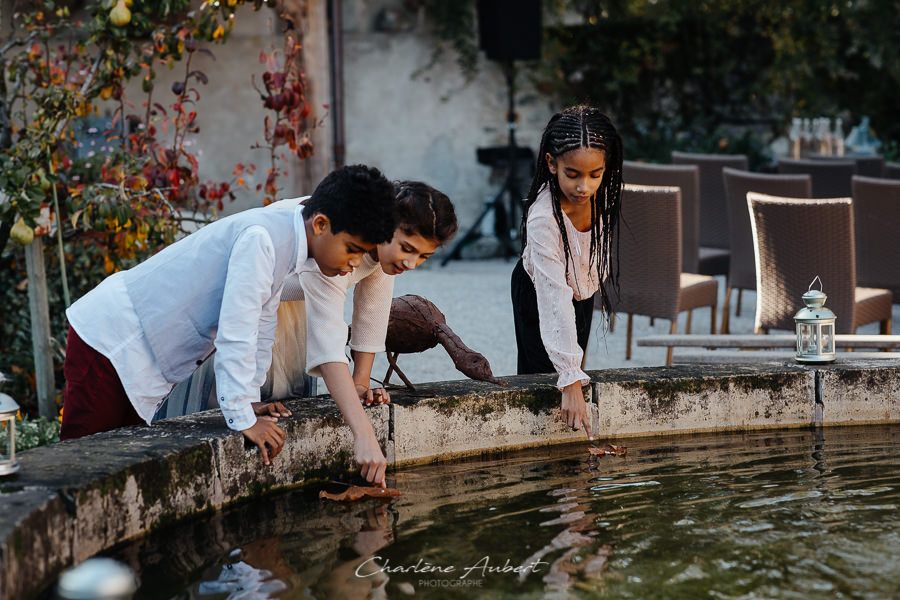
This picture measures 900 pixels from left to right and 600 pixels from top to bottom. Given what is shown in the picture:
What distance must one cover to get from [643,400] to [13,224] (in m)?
2.32

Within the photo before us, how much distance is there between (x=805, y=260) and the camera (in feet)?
16.1

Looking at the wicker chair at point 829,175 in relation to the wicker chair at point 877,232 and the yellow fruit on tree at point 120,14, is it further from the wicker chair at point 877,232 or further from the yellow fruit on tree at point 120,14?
the yellow fruit on tree at point 120,14

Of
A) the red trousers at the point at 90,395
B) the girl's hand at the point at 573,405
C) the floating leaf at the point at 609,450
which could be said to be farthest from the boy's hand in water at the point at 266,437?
the floating leaf at the point at 609,450

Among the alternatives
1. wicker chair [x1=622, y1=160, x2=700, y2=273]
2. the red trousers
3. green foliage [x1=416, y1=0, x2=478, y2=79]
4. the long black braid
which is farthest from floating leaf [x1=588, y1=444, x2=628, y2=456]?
green foliage [x1=416, y1=0, x2=478, y2=79]

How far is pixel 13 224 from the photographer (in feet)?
12.6

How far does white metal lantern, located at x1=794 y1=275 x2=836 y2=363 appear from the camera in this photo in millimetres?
3354

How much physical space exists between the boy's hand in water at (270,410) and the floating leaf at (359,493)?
0.25 m

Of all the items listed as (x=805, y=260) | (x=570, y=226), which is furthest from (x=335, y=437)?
(x=805, y=260)

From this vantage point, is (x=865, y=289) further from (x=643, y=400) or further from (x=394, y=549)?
(x=394, y=549)

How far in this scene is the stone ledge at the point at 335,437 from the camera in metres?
2.14

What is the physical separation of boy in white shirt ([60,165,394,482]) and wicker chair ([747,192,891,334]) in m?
2.94

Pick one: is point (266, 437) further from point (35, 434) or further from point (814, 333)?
point (814, 333)

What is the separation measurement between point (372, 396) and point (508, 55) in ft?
24.4

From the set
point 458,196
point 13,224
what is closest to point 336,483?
point 13,224
